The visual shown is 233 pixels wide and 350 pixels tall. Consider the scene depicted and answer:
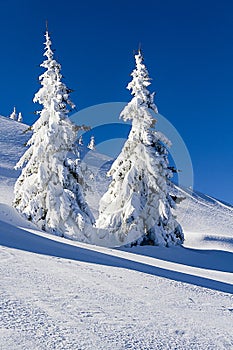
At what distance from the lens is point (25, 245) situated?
33.3 feet

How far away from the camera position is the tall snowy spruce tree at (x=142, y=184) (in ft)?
70.6

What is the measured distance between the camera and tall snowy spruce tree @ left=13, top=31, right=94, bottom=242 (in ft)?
66.9

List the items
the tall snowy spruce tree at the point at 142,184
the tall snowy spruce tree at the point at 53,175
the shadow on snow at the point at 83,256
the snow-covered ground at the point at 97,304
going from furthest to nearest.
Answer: the tall snowy spruce tree at the point at 142,184
the tall snowy spruce tree at the point at 53,175
the shadow on snow at the point at 83,256
the snow-covered ground at the point at 97,304

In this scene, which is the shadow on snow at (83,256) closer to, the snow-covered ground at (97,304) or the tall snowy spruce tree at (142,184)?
the snow-covered ground at (97,304)

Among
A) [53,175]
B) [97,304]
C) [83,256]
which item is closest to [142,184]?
[53,175]

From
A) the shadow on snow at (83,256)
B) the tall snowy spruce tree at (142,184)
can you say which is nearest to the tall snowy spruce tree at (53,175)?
the tall snowy spruce tree at (142,184)

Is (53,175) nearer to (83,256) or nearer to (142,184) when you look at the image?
(142,184)

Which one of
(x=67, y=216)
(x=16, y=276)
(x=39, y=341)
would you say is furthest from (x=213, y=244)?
(x=39, y=341)

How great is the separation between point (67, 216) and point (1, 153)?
3686 centimetres

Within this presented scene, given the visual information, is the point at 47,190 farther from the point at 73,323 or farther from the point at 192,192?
the point at 192,192

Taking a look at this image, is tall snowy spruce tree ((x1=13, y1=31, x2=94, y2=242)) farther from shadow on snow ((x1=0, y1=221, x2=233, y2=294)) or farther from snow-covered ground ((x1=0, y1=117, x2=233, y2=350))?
snow-covered ground ((x1=0, y1=117, x2=233, y2=350))

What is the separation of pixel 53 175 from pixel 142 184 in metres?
5.20

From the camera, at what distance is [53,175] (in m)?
21.1

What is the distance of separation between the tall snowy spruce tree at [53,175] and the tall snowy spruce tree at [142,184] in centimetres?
212
